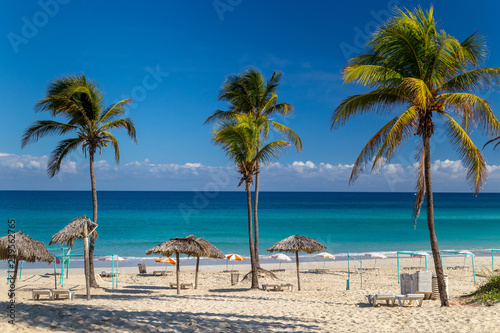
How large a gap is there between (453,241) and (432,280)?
133 feet

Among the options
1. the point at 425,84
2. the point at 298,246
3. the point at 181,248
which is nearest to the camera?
the point at 425,84

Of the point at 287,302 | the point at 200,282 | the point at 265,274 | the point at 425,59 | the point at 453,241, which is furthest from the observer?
the point at 453,241

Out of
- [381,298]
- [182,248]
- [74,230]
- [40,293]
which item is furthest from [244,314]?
[40,293]

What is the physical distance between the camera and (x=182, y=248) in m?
16.2

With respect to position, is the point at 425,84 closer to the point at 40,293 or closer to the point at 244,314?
the point at 244,314

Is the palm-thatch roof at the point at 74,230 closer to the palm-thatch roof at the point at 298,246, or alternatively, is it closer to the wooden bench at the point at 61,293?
the wooden bench at the point at 61,293

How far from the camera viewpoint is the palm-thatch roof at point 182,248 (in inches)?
639

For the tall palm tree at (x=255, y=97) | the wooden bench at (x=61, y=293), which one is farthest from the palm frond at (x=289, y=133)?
the wooden bench at (x=61, y=293)

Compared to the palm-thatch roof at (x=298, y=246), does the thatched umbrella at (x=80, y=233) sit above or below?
above

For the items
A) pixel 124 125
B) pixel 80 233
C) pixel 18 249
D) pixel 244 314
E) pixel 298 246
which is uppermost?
pixel 124 125

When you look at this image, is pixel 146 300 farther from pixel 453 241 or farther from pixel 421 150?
pixel 453 241

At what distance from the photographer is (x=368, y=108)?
11734mm

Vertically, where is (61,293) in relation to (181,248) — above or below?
below

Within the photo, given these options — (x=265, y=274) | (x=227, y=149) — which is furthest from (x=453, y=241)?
(x=227, y=149)
